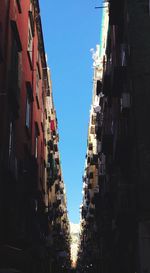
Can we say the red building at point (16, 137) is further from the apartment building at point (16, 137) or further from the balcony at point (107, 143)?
the balcony at point (107, 143)

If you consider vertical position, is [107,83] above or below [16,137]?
above

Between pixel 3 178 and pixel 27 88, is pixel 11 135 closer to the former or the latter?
pixel 3 178

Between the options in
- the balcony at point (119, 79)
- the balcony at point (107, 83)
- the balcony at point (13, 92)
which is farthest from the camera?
the balcony at point (107, 83)

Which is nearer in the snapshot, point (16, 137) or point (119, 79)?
point (16, 137)

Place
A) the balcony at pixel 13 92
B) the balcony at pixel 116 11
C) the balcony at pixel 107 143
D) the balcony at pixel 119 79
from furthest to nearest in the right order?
the balcony at pixel 107 143, the balcony at pixel 116 11, the balcony at pixel 119 79, the balcony at pixel 13 92

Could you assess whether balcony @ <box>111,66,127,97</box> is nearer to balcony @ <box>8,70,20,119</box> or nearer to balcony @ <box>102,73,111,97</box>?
balcony @ <box>102,73,111,97</box>

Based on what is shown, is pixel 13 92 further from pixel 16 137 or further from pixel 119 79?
pixel 119 79

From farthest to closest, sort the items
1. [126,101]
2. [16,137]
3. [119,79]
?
[119,79]
[16,137]
[126,101]

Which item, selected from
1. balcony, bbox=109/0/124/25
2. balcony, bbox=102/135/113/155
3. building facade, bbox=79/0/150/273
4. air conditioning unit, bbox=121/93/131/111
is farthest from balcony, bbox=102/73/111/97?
air conditioning unit, bbox=121/93/131/111

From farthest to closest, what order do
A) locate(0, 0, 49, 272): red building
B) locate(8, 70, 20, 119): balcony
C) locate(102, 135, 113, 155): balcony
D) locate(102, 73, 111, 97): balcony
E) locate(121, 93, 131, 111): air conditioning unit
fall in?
locate(102, 135, 113, 155): balcony, locate(102, 73, 111, 97): balcony, locate(121, 93, 131, 111): air conditioning unit, locate(8, 70, 20, 119): balcony, locate(0, 0, 49, 272): red building

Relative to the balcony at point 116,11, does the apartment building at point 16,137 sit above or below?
below

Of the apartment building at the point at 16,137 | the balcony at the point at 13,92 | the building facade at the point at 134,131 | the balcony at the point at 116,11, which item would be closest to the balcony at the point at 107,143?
the apartment building at the point at 16,137

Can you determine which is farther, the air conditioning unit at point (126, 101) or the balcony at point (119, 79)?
the balcony at point (119, 79)

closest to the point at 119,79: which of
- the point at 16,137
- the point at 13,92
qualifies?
the point at 16,137
